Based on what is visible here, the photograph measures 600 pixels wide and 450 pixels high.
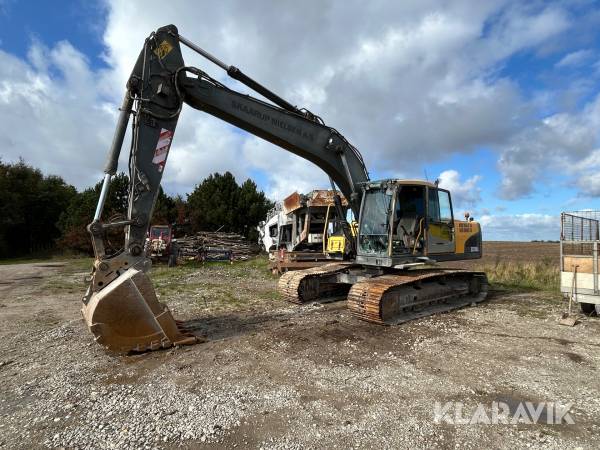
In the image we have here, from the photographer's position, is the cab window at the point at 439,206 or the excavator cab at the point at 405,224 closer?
the excavator cab at the point at 405,224

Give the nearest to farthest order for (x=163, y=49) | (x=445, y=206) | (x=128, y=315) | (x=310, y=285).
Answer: (x=128, y=315), (x=163, y=49), (x=445, y=206), (x=310, y=285)

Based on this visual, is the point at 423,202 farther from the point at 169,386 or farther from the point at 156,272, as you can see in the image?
the point at 156,272

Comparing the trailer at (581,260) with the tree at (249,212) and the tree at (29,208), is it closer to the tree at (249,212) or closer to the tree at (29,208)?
the tree at (249,212)

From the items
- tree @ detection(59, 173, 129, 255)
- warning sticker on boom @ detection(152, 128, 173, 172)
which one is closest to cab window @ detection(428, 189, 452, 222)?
warning sticker on boom @ detection(152, 128, 173, 172)

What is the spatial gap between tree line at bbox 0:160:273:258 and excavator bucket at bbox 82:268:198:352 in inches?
1101

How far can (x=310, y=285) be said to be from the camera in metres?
9.74

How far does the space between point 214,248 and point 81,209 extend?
18434 millimetres

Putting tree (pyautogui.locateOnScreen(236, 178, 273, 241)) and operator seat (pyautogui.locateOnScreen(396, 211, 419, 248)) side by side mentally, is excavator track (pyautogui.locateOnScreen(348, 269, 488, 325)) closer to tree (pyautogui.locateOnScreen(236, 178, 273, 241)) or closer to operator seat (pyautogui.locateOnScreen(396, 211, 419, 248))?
operator seat (pyautogui.locateOnScreen(396, 211, 419, 248))

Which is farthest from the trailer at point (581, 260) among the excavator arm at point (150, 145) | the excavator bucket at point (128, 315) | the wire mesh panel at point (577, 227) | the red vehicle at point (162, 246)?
the red vehicle at point (162, 246)

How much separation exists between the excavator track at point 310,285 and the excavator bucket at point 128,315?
4.15 metres

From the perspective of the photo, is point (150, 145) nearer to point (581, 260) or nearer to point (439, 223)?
point (439, 223)

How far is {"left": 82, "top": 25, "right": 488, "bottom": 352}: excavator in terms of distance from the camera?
543 centimetres

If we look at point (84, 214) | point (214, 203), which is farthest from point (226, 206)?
point (84, 214)

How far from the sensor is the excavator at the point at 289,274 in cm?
543
